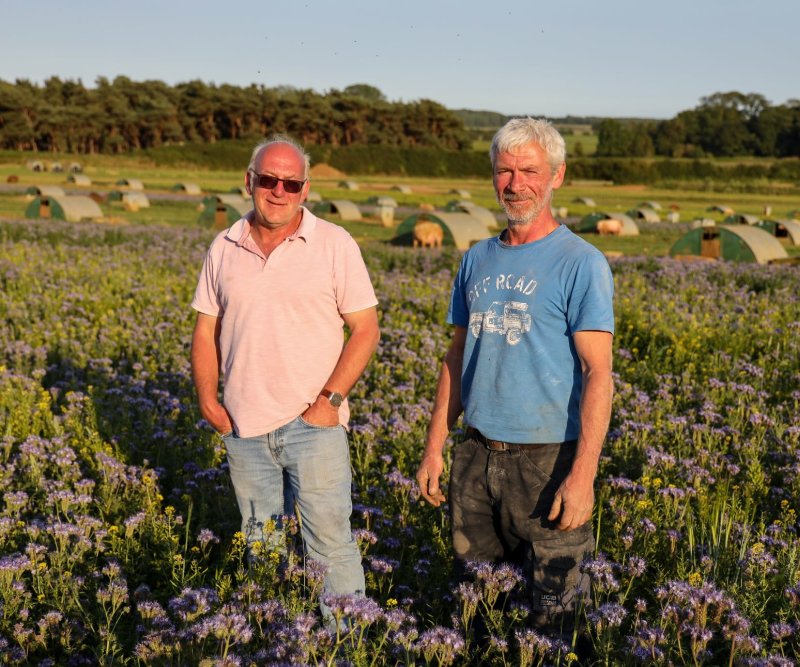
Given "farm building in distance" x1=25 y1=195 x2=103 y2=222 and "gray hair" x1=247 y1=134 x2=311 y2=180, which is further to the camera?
"farm building in distance" x1=25 y1=195 x2=103 y2=222

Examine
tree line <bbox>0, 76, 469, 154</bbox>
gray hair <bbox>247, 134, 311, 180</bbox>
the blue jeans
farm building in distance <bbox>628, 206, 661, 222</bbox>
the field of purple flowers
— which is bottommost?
the field of purple flowers

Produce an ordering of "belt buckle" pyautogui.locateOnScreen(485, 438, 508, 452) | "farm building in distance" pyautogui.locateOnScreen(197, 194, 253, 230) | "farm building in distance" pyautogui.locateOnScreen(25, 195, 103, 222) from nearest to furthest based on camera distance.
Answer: "belt buckle" pyautogui.locateOnScreen(485, 438, 508, 452)
"farm building in distance" pyautogui.locateOnScreen(25, 195, 103, 222)
"farm building in distance" pyautogui.locateOnScreen(197, 194, 253, 230)

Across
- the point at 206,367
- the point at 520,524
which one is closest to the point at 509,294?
the point at 520,524

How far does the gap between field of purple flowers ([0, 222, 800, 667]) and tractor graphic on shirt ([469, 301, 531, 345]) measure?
93 cm

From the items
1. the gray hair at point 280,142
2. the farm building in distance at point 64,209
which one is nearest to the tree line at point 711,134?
the farm building in distance at point 64,209

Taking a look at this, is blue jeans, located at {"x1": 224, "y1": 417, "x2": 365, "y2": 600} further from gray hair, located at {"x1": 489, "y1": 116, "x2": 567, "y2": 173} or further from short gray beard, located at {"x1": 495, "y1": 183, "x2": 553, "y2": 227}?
gray hair, located at {"x1": 489, "y1": 116, "x2": 567, "y2": 173}

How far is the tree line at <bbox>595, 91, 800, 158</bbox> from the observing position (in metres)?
100

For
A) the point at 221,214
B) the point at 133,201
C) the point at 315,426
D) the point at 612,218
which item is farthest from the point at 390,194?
the point at 315,426

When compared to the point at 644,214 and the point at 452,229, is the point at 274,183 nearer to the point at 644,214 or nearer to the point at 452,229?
the point at 452,229

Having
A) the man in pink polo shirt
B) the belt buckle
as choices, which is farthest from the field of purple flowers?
the belt buckle

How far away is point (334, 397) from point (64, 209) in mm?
24508

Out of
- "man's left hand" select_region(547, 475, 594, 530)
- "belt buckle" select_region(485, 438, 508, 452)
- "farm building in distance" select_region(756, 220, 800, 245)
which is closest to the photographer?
"man's left hand" select_region(547, 475, 594, 530)

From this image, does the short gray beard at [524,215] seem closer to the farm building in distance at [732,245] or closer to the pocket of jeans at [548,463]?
the pocket of jeans at [548,463]

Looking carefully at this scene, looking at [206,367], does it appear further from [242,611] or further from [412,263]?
[412,263]
